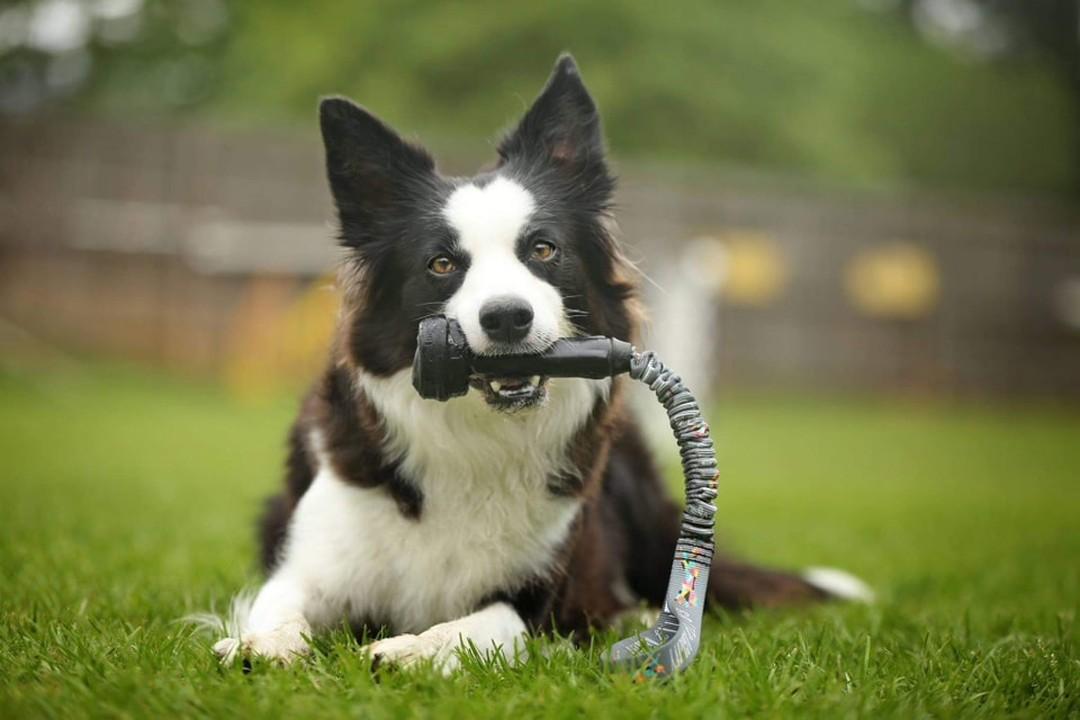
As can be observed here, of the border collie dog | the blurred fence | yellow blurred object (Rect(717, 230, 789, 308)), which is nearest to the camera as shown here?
the border collie dog

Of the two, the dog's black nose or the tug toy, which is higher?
the dog's black nose

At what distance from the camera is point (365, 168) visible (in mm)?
3449

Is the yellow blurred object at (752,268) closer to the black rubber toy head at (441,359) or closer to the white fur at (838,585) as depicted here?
the white fur at (838,585)

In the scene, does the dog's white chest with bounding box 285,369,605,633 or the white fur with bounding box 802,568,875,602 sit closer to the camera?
the dog's white chest with bounding box 285,369,605,633

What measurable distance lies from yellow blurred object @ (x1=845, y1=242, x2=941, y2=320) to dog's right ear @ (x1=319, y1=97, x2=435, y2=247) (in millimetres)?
16096

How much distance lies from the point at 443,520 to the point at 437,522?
2cm

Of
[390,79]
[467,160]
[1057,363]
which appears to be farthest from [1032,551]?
[390,79]

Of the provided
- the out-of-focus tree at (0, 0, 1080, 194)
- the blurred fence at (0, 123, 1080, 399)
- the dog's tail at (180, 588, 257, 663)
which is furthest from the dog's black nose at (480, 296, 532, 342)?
the out-of-focus tree at (0, 0, 1080, 194)

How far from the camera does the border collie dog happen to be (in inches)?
127

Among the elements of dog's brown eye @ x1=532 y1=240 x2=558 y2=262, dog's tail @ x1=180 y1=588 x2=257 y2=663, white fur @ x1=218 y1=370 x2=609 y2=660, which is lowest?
dog's tail @ x1=180 y1=588 x2=257 y2=663

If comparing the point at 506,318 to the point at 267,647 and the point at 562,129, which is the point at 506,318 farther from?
the point at 267,647

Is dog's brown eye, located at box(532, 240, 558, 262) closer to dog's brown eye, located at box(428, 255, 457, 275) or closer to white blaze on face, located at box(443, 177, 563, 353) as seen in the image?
white blaze on face, located at box(443, 177, 563, 353)

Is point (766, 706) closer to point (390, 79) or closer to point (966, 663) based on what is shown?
point (966, 663)

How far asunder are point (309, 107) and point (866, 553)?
58.0 feet
